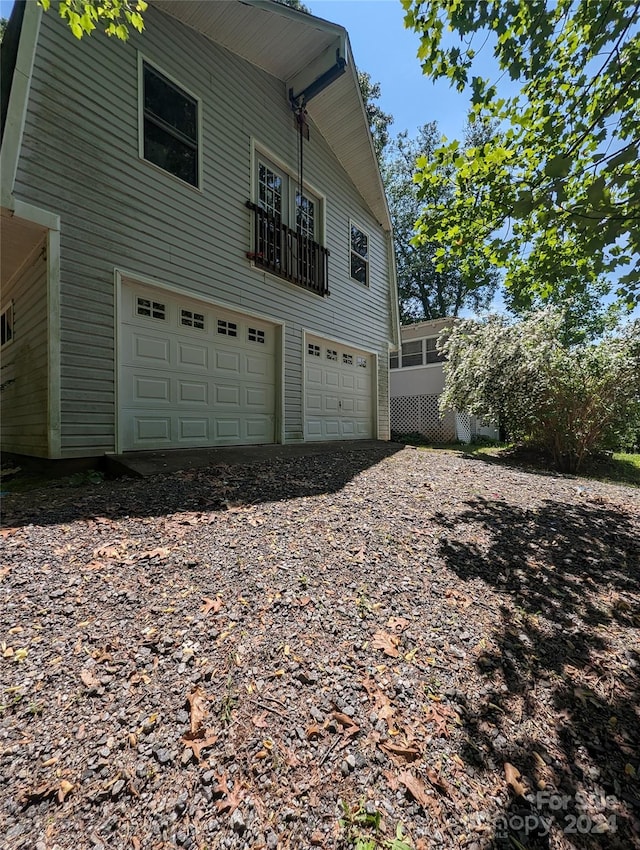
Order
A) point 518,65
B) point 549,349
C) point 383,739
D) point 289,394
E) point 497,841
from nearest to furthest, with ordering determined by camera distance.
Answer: point 497,841 → point 383,739 → point 518,65 → point 289,394 → point 549,349

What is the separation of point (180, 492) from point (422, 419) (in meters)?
12.4

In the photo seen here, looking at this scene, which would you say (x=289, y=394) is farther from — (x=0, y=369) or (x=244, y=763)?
(x=244, y=763)

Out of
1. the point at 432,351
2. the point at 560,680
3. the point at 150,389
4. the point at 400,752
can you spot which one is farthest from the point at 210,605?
the point at 432,351

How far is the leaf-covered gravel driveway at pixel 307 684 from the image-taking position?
1.22 metres

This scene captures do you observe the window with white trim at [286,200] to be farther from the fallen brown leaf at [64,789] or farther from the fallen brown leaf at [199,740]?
the fallen brown leaf at [64,789]

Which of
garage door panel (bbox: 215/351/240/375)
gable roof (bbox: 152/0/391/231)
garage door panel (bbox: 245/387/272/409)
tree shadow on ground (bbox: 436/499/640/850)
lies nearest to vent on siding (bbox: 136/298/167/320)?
garage door panel (bbox: 215/351/240/375)

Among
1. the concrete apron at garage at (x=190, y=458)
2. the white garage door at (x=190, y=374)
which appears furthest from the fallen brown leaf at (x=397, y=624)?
the white garage door at (x=190, y=374)

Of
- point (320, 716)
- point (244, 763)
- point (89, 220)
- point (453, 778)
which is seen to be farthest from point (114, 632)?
point (89, 220)

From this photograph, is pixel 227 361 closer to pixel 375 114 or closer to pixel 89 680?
pixel 89 680

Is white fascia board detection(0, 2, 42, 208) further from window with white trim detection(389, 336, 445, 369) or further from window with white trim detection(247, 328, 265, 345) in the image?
window with white trim detection(389, 336, 445, 369)

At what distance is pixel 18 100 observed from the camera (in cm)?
388

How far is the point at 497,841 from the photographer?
119cm

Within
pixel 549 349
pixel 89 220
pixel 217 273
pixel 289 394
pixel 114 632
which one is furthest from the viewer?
pixel 549 349

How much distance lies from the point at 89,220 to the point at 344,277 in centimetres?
540
